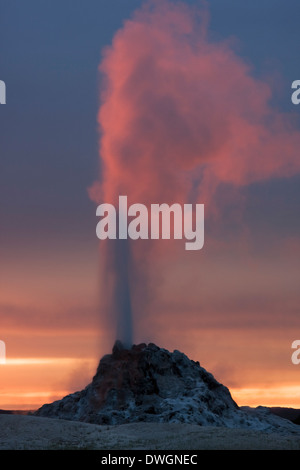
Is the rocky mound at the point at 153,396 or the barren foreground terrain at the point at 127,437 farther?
the rocky mound at the point at 153,396

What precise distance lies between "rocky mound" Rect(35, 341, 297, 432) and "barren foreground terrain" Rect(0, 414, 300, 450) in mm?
38694

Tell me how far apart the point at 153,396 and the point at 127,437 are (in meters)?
59.1

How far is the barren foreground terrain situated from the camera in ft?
237

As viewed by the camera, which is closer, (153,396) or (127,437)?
(127,437)

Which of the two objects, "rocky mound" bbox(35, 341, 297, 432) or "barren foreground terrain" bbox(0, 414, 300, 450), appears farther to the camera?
"rocky mound" bbox(35, 341, 297, 432)

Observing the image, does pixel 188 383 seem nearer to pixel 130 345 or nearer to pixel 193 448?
pixel 130 345

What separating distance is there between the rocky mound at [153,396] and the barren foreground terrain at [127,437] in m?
38.7

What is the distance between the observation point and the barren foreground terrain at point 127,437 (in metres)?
72.1

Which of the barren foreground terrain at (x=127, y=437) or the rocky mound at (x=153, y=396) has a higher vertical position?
the rocky mound at (x=153, y=396)

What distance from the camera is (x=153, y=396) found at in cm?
13838

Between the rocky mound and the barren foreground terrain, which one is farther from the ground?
the rocky mound

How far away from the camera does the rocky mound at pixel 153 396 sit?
130375mm

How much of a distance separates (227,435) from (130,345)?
243 feet

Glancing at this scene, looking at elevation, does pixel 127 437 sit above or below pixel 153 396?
below
